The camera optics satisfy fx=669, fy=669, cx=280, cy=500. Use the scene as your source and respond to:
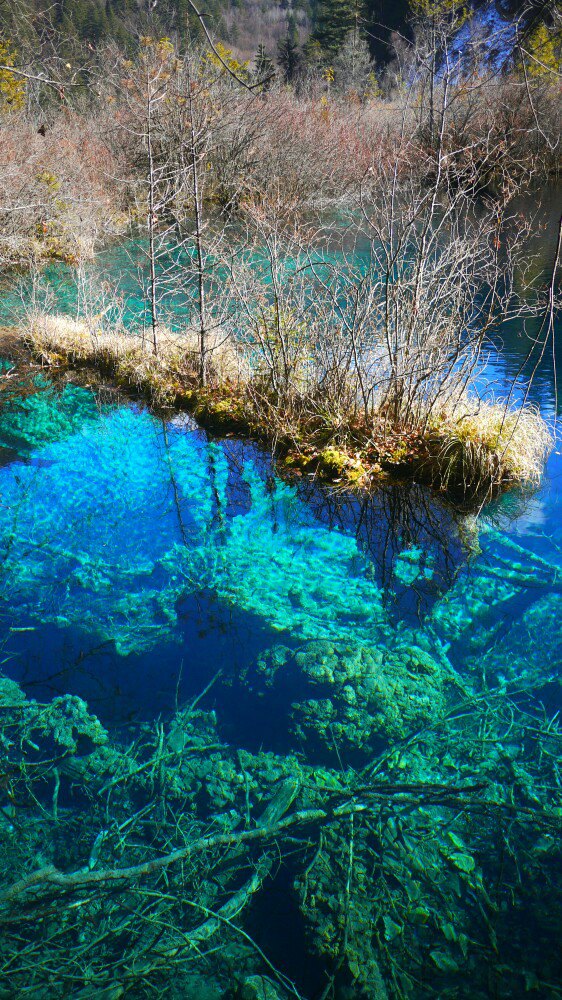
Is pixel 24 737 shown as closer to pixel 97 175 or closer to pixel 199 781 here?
pixel 199 781

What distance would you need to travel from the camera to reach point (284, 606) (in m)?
5.18

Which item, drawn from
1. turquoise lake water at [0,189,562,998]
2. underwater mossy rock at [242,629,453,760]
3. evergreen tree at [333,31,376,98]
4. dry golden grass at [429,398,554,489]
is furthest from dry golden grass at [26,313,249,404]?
evergreen tree at [333,31,376,98]

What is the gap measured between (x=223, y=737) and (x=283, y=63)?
126 feet

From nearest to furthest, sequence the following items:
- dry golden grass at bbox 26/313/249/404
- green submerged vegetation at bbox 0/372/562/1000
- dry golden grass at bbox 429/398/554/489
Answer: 1. green submerged vegetation at bbox 0/372/562/1000
2. dry golden grass at bbox 429/398/554/489
3. dry golden grass at bbox 26/313/249/404

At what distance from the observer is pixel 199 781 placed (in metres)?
3.72

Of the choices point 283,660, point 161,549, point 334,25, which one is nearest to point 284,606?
point 283,660

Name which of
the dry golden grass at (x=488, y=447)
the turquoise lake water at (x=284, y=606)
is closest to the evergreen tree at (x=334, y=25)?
the dry golden grass at (x=488, y=447)

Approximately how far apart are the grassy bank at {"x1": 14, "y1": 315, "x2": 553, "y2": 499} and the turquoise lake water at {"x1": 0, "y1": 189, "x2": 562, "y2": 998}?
0.29m

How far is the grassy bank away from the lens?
6594 millimetres

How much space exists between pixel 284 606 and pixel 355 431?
2.77 metres

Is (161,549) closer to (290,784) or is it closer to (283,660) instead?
(283,660)

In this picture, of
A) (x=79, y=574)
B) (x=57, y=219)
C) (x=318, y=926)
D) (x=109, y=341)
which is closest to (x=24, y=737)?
(x=79, y=574)

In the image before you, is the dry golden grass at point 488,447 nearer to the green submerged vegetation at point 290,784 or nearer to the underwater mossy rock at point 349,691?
the green submerged vegetation at point 290,784

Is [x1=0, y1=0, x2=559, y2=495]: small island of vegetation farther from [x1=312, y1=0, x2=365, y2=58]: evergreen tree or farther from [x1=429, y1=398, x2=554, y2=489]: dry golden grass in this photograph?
[x1=312, y1=0, x2=365, y2=58]: evergreen tree
